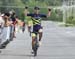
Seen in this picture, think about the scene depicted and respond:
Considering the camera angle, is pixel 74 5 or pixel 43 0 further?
pixel 43 0

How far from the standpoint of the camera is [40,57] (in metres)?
19.0

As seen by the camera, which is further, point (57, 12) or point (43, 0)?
point (43, 0)

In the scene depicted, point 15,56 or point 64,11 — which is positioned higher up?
point 15,56

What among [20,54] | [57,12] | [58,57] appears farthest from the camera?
[57,12]

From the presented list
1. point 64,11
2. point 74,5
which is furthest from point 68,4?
point 64,11

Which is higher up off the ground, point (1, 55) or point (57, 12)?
point (1, 55)

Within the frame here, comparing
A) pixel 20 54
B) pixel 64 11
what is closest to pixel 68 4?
pixel 64 11

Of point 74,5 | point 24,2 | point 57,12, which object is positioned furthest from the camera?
point 24,2

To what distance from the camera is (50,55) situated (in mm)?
19953

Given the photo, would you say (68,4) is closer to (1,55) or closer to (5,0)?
(5,0)

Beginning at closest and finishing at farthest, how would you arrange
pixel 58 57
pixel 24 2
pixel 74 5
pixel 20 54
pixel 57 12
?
pixel 58 57, pixel 20 54, pixel 57 12, pixel 74 5, pixel 24 2

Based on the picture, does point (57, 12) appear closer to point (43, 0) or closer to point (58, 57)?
point (43, 0)

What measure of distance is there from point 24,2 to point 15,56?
3320 inches

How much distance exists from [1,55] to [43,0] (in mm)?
88793
